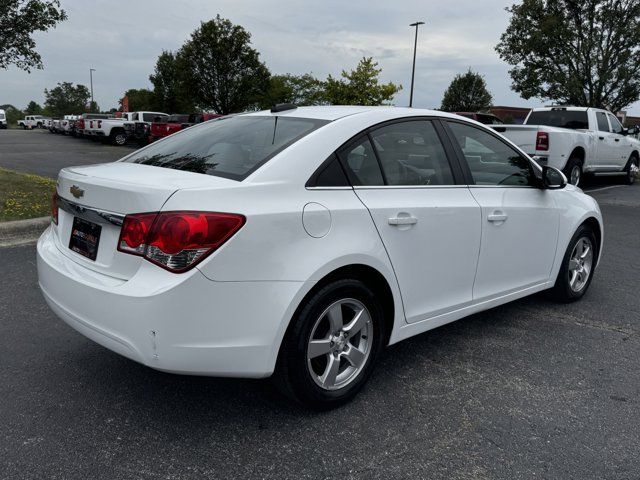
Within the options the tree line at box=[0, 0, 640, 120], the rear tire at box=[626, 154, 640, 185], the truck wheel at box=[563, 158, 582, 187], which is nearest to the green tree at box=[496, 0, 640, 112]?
the tree line at box=[0, 0, 640, 120]

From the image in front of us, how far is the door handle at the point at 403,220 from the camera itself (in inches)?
116

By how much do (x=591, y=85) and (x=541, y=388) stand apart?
871 inches

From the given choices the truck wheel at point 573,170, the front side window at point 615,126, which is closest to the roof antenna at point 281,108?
the truck wheel at point 573,170

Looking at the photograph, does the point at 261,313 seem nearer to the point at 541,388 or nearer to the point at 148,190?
the point at 148,190

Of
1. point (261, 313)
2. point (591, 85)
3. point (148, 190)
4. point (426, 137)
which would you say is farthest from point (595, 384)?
point (591, 85)

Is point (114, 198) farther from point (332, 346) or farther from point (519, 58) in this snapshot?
point (519, 58)

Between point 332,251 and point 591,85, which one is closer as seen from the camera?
point 332,251

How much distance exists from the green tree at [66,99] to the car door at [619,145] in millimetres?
77918

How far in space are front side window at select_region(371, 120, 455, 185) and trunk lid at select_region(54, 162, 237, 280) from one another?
983 mm

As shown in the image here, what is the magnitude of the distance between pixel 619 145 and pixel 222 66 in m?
26.5

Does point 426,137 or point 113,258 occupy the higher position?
point 426,137

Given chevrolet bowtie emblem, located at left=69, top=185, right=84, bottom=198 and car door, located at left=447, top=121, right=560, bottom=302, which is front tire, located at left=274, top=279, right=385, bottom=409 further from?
chevrolet bowtie emblem, located at left=69, top=185, right=84, bottom=198

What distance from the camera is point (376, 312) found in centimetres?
297

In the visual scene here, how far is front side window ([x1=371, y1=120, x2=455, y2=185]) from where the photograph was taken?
3.14 metres
